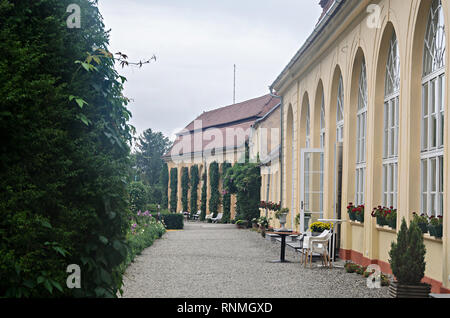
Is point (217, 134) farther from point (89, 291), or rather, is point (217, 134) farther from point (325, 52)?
point (89, 291)

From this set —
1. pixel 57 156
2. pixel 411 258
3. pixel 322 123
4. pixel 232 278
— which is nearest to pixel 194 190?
pixel 322 123

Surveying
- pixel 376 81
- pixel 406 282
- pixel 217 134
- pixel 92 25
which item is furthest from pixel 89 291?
pixel 217 134

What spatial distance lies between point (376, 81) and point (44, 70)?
25.6 ft

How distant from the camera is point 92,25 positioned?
566 cm

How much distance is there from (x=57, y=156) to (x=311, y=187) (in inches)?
484

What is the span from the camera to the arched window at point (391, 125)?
11.1 metres

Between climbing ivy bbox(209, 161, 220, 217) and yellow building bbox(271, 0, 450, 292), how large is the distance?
2239 cm

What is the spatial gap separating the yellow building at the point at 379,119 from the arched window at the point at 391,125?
2 cm

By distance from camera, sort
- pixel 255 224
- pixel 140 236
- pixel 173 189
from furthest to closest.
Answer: pixel 173 189 → pixel 255 224 → pixel 140 236

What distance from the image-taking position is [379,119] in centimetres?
1179

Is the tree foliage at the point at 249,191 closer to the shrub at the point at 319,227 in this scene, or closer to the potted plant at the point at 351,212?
the shrub at the point at 319,227

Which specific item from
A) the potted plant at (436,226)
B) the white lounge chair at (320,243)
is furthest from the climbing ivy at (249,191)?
the potted plant at (436,226)

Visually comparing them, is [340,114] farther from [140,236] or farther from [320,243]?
[140,236]

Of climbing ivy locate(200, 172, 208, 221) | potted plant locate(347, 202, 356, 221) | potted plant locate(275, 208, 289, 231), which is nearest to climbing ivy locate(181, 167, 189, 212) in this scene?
climbing ivy locate(200, 172, 208, 221)
